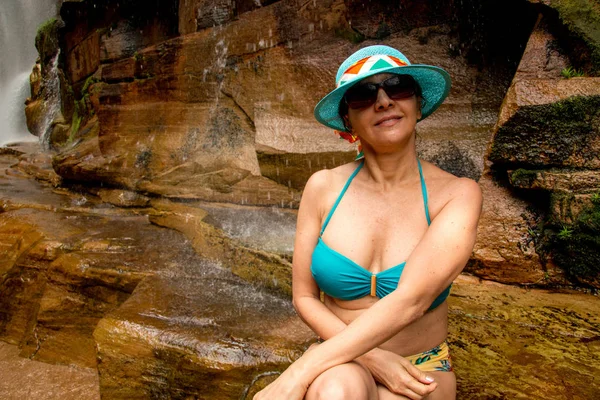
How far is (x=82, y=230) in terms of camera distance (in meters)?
5.40

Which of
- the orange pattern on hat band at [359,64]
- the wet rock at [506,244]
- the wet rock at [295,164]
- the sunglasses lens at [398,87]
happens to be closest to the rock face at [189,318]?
the wet rock at [506,244]

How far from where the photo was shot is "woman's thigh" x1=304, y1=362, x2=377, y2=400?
60.0 inches

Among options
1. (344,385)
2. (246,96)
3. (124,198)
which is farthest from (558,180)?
(124,198)

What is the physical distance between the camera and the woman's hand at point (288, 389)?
63.7 inches

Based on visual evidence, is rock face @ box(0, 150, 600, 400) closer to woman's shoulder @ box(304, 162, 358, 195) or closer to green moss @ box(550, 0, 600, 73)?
woman's shoulder @ box(304, 162, 358, 195)

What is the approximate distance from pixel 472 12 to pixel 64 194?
6.41 m

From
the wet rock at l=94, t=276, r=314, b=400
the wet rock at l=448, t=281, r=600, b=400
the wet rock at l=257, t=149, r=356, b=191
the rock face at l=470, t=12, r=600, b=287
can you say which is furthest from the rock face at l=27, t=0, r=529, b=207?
the wet rock at l=94, t=276, r=314, b=400

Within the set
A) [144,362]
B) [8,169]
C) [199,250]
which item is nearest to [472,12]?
[199,250]

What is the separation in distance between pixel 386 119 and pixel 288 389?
104 cm

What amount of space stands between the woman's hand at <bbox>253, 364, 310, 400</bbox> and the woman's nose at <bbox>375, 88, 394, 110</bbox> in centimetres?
101

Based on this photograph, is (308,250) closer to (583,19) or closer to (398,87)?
(398,87)

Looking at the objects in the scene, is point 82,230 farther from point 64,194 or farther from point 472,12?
point 472,12

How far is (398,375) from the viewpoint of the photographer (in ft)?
5.48

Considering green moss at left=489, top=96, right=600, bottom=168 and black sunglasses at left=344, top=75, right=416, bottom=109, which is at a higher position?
black sunglasses at left=344, top=75, right=416, bottom=109
